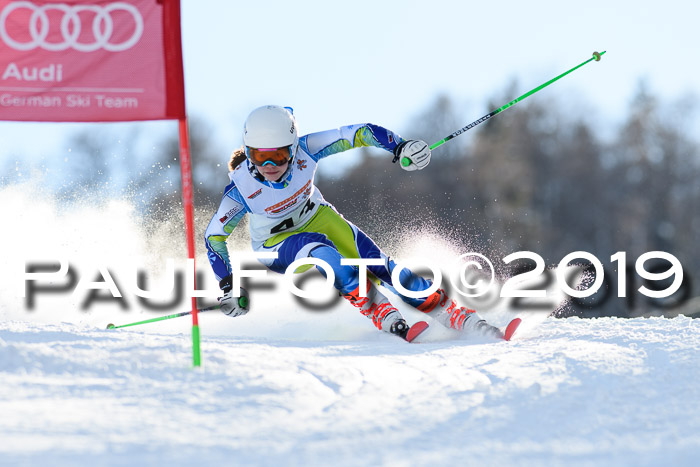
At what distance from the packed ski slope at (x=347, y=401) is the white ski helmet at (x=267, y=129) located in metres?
1.25

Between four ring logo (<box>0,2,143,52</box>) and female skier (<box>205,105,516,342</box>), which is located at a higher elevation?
four ring logo (<box>0,2,143,52</box>)

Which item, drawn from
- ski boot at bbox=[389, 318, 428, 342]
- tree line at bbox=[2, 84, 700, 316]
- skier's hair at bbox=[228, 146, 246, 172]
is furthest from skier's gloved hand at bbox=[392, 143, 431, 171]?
tree line at bbox=[2, 84, 700, 316]

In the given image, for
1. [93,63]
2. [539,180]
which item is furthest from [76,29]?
[539,180]

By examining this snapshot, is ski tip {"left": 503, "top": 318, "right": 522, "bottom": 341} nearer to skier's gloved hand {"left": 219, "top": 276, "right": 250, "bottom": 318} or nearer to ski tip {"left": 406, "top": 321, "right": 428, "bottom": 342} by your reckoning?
ski tip {"left": 406, "top": 321, "right": 428, "bottom": 342}

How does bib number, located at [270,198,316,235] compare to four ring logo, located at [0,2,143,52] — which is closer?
four ring logo, located at [0,2,143,52]

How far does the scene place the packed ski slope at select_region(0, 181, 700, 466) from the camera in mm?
2762

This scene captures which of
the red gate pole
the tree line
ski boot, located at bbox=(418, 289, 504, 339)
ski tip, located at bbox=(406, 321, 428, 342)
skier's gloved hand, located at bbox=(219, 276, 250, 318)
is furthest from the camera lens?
the tree line

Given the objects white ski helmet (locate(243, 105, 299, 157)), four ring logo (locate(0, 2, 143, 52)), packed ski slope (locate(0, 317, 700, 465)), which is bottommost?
packed ski slope (locate(0, 317, 700, 465))

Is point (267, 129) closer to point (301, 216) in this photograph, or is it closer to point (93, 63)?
point (301, 216)

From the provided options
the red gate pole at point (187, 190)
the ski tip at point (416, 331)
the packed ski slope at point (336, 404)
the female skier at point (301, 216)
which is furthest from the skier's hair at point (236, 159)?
the red gate pole at point (187, 190)

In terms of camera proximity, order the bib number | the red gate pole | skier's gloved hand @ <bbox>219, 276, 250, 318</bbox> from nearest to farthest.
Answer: the red gate pole < skier's gloved hand @ <bbox>219, 276, 250, 318</bbox> < the bib number

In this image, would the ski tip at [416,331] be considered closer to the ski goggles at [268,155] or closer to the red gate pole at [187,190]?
the ski goggles at [268,155]

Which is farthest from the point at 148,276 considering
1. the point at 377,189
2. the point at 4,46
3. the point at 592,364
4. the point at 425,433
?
the point at 377,189

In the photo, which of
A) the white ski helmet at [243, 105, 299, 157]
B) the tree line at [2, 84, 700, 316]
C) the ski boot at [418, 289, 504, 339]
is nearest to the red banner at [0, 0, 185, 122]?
the white ski helmet at [243, 105, 299, 157]
